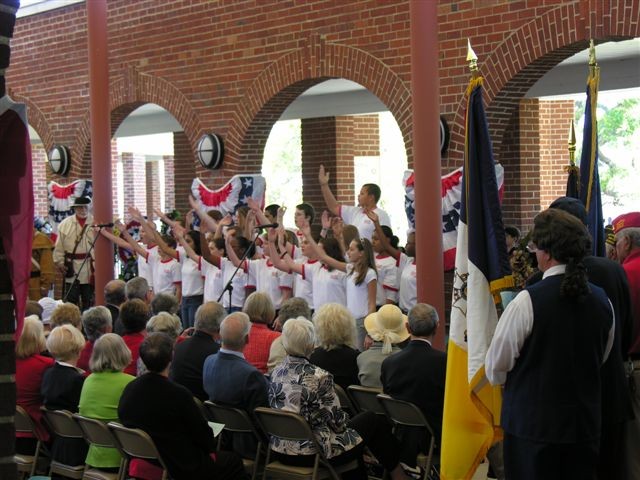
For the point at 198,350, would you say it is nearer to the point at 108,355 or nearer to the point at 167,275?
the point at 108,355

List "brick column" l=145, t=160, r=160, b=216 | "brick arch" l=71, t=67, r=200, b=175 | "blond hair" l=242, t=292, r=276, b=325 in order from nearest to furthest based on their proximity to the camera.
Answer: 1. "blond hair" l=242, t=292, r=276, b=325
2. "brick arch" l=71, t=67, r=200, b=175
3. "brick column" l=145, t=160, r=160, b=216

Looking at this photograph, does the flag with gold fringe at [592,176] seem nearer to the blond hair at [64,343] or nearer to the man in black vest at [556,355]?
the man in black vest at [556,355]

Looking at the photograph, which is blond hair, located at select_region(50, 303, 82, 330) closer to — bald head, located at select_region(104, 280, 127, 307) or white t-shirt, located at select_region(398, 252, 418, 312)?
bald head, located at select_region(104, 280, 127, 307)

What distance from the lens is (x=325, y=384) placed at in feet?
18.4

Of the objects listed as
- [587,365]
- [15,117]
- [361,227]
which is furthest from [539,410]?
[361,227]

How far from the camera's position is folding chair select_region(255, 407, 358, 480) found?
545cm

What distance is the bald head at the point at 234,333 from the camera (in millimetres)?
5992

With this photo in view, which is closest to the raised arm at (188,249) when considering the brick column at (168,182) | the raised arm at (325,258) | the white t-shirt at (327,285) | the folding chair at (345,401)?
the white t-shirt at (327,285)

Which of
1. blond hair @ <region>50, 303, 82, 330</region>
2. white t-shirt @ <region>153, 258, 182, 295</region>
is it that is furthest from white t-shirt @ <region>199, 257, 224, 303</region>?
blond hair @ <region>50, 303, 82, 330</region>

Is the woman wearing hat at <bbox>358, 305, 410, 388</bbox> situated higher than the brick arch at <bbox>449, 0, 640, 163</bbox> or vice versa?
the brick arch at <bbox>449, 0, 640, 163</bbox>

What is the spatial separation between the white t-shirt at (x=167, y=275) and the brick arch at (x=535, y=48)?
3584mm

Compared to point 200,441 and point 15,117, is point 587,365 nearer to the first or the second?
point 200,441

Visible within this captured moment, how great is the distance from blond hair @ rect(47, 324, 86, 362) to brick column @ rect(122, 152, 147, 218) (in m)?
22.3

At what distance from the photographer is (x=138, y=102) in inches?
579
